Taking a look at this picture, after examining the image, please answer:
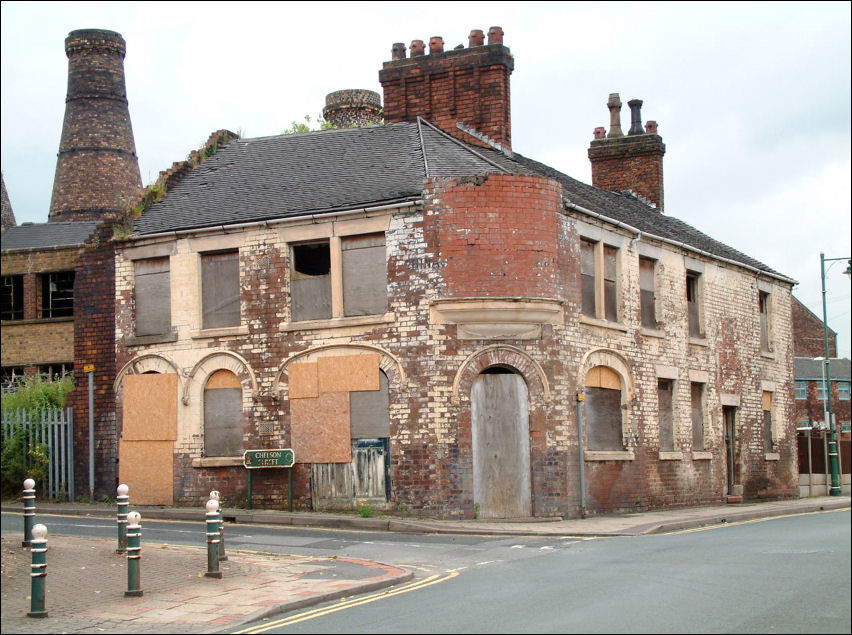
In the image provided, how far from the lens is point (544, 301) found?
71.8 ft

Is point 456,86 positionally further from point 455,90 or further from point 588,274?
point 588,274

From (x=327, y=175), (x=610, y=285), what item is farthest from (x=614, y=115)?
(x=327, y=175)

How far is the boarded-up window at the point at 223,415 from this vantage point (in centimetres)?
2406

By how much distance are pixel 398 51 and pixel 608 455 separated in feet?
38.1

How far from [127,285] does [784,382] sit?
19699mm

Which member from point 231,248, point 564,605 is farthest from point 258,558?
point 231,248

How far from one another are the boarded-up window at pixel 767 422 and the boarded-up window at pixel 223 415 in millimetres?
15954

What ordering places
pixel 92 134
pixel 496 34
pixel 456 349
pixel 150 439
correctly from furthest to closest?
pixel 92 134
pixel 496 34
pixel 150 439
pixel 456 349

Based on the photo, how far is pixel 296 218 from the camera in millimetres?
23234

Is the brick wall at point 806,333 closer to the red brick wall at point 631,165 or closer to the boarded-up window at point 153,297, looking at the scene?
the red brick wall at point 631,165

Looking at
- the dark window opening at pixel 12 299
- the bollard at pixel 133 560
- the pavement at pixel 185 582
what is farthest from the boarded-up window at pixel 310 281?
the dark window opening at pixel 12 299

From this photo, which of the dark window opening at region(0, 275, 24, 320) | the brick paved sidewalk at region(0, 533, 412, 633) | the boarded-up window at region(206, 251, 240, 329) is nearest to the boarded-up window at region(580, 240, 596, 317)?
the boarded-up window at region(206, 251, 240, 329)

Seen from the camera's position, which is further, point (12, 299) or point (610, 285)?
point (12, 299)

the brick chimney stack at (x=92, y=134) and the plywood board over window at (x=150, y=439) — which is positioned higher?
the brick chimney stack at (x=92, y=134)
